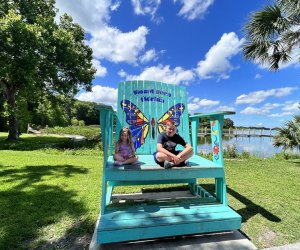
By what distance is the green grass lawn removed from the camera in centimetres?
227

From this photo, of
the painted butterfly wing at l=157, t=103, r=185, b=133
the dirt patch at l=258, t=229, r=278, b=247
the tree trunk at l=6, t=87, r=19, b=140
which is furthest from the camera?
the tree trunk at l=6, t=87, r=19, b=140

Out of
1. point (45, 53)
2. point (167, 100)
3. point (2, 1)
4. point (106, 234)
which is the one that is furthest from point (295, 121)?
point (2, 1)

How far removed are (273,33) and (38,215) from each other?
8.60 meters

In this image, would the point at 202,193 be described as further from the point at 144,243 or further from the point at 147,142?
the point at 144,243

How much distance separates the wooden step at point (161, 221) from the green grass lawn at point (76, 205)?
333mm

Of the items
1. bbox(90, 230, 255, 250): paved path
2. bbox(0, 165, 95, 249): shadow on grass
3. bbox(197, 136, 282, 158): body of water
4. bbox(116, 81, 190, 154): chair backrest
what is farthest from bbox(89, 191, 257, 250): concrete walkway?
bbox(197, 136, 282, 158): body of water

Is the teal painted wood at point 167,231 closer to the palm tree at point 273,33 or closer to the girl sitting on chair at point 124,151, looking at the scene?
the girl sitting on chair at point 124,151

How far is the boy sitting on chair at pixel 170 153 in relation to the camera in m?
2.50

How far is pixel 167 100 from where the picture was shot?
3660mm

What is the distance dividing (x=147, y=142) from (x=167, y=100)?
73cm

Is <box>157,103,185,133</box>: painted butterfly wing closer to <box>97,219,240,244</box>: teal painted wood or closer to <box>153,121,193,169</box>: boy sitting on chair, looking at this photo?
<box>153,121,193,169</box>: boy sitting on chair

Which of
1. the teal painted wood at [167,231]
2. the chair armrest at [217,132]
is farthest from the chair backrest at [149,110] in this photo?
the teal painted wood at [167,231]

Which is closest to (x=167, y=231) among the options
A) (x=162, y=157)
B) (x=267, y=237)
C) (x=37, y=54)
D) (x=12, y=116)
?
(x=162, y=157)

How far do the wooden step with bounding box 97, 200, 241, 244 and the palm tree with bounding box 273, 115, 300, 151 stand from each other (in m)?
6.54
